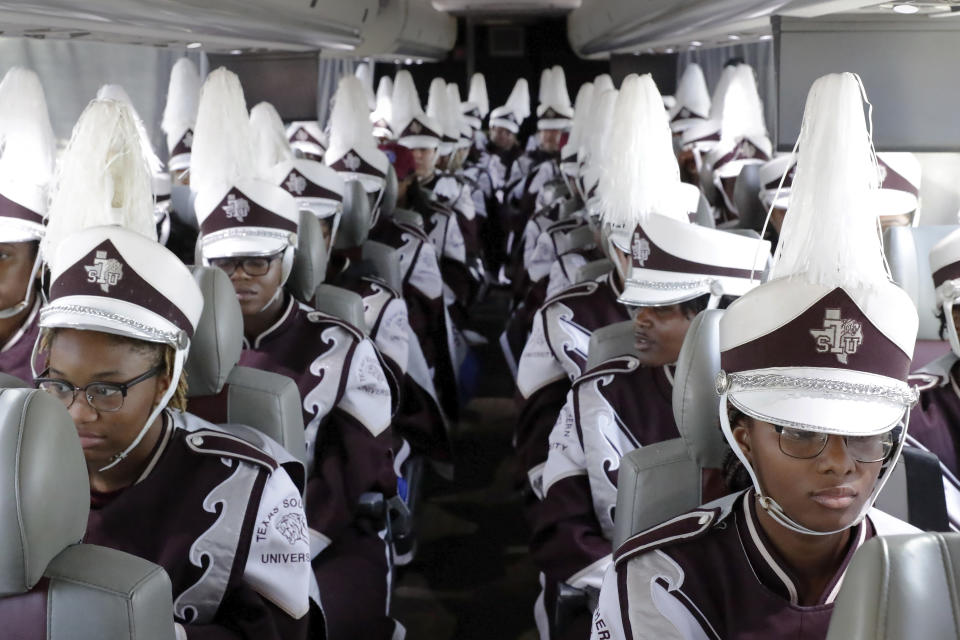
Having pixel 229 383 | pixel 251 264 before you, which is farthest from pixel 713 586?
pixel 251 264

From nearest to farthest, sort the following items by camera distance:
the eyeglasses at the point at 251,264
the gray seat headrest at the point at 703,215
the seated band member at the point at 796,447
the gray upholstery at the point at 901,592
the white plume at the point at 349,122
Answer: the gray upholstery at the point at 901,592 → the seated band member at the point at 796,447 → the eyeglasses at the point at 251,264 → the gray seat headrest at the point at 703,215 → the white plume at the point at 349,122

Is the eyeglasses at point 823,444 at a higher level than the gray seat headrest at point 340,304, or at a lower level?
higher

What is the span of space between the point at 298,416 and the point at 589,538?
0.67 metres

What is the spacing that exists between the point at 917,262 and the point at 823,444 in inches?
60.7

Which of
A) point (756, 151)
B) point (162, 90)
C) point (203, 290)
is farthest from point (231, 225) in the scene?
point (162, 90)

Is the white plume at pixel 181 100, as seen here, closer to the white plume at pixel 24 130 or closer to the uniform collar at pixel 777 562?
the white plume at pixel 24 130

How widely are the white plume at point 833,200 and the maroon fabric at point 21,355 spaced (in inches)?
76.4

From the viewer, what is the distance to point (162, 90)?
6.97 meters

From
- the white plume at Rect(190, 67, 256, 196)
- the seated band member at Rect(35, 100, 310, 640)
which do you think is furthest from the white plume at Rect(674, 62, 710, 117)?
the seated band member at Rect(35, 100, 310, 640)

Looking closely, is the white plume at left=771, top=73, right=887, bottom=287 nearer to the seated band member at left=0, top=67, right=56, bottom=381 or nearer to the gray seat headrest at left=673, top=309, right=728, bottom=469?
the gray seat headrest at left=673, top=309, right=728, bottom=469

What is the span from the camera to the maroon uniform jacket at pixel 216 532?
5.67ft

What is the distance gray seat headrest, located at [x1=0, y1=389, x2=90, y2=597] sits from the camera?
120 centimetres

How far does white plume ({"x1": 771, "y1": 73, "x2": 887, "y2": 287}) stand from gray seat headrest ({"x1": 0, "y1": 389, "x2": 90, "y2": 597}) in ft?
3.22

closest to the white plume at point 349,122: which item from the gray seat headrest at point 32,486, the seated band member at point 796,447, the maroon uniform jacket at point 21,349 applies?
the maroon uniform jacket at point 21,349
